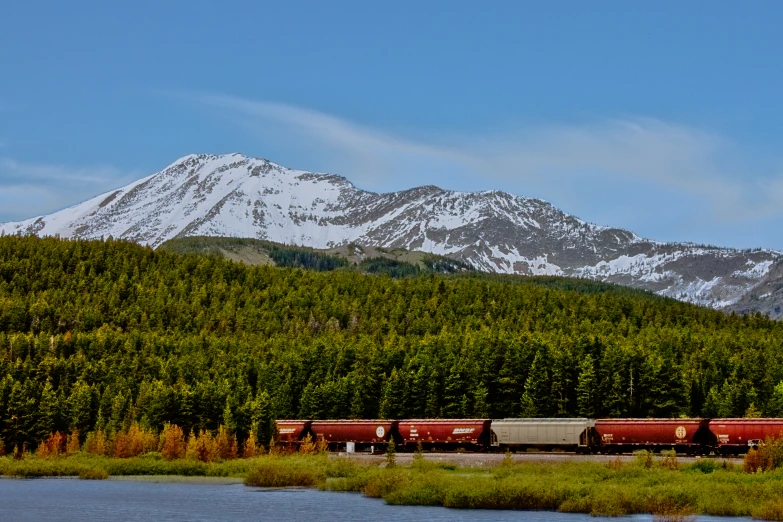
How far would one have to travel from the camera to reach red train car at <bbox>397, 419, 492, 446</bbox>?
10838 centimetres

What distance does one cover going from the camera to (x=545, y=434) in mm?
104750

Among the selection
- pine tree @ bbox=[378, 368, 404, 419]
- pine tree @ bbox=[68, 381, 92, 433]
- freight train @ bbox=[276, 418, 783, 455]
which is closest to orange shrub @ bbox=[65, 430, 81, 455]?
pine tree @ bbox=[68, 381, 92, 433]

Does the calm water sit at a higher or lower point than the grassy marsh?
lower

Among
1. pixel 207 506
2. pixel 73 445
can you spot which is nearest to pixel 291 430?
pixel 73 445

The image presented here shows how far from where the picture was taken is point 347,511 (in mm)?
69688

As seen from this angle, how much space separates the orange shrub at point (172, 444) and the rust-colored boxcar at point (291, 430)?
1136 cm

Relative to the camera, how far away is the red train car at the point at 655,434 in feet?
314

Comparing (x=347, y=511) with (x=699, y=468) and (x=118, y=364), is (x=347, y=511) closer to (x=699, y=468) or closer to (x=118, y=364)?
(x=699, y=468)

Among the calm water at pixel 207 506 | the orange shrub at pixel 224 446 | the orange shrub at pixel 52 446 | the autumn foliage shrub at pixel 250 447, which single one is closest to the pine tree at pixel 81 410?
the orange shrub at pixel 52 446

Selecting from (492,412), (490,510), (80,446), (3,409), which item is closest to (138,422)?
(80,446)

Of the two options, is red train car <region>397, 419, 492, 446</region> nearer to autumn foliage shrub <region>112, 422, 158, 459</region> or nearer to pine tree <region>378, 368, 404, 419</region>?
pine tree <region>378, 368, 404, 419</region>

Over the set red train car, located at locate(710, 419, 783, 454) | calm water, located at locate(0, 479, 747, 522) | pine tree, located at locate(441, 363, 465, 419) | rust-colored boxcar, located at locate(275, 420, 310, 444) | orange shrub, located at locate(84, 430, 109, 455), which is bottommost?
calm water, located at locate(0, 479, 747, 522)

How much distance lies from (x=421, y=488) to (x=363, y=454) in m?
38.2

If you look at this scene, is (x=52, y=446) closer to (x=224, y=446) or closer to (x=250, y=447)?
(x=224, y=446)
